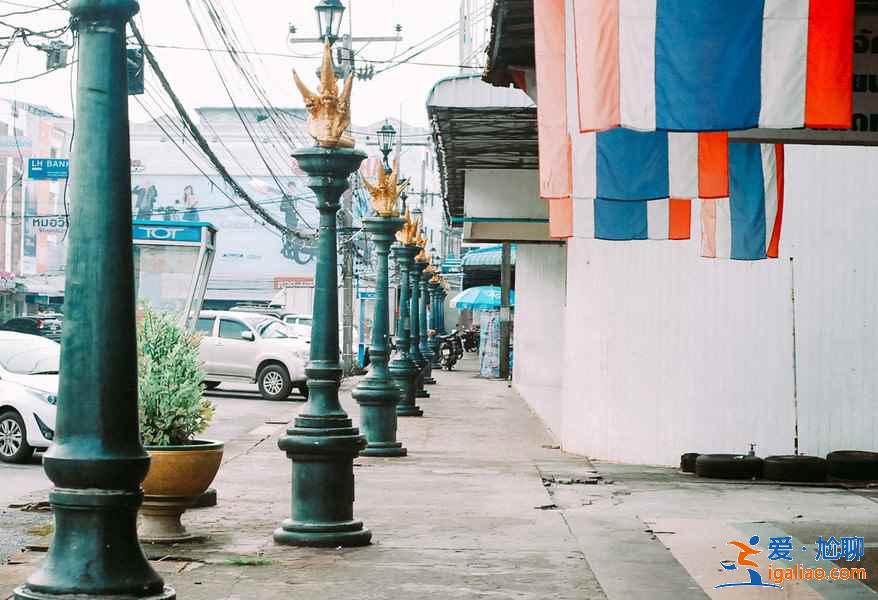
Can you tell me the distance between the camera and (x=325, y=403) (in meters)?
10.3

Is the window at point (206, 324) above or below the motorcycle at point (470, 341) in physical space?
above

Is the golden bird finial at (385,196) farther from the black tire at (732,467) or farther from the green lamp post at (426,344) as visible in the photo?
the green lamp post at (426,344)

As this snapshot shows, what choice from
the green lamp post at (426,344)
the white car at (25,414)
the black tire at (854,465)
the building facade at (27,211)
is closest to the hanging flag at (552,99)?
the black tire at (854,465)

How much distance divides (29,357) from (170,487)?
838cm

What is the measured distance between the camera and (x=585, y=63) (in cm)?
571

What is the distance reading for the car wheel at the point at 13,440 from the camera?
1578 cm

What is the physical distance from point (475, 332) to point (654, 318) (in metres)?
64.3

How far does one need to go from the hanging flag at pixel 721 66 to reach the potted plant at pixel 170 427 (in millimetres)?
5283

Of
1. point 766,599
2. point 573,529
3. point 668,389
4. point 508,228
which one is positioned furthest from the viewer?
point 508,228

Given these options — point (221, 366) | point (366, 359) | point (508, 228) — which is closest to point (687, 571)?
point (508, 228)

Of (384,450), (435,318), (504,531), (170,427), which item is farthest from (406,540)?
(435,318)

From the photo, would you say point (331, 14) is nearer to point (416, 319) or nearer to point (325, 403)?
point (325, 403)

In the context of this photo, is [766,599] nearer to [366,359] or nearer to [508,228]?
[508,228]

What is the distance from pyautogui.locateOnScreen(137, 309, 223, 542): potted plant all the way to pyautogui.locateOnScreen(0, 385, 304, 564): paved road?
1168 mm
